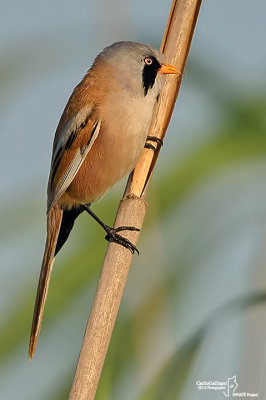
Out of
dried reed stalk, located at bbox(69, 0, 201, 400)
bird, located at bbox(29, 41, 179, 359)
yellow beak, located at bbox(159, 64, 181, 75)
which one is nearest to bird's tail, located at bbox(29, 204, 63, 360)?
bird, located at bbox(29, 41, 179, 359)

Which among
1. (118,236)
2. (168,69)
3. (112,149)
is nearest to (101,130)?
(112,149)

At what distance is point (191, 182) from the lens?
4.65ft

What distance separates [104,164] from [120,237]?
0.78 metres

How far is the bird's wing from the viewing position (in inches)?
86.7

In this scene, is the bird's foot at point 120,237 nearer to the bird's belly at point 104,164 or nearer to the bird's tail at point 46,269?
the bird's tail at point 46,269

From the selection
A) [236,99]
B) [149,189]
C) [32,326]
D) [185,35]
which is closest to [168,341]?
[32,326]

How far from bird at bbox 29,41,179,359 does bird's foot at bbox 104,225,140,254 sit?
1.48 feet

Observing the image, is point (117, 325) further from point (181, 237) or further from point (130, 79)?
point (130, 79)

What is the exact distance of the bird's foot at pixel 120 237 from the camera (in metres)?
1.48

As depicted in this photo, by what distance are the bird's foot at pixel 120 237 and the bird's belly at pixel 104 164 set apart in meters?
0.49

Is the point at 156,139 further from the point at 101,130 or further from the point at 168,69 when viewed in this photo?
the point at 101,130

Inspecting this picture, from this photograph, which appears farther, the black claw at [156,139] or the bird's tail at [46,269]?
the black claw at [156,139]

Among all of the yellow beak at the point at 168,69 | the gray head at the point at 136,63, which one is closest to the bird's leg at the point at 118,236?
the yellow beak at the point at 168,69

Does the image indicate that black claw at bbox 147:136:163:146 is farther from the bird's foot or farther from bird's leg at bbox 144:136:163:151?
the bird's foot
